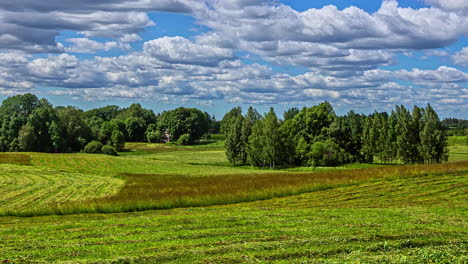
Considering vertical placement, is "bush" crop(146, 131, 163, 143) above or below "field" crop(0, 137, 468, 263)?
above

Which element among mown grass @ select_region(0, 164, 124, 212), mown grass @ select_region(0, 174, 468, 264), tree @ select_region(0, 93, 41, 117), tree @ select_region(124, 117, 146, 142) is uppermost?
tree @ select_region(0, 93, 41, 117)

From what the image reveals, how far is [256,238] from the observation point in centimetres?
1468

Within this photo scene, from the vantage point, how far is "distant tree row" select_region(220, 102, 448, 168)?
8269cm

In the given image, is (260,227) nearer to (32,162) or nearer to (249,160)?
(32,162)

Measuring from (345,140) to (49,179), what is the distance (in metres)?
66.0

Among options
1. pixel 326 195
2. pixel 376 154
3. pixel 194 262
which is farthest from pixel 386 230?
pixel 376 154

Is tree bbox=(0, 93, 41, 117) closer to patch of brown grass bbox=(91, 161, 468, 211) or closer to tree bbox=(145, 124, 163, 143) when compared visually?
tree bbox=(145, 124, 163, 143)

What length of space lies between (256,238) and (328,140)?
256 feet

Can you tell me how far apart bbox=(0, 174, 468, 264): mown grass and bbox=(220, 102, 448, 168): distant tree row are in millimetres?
65623

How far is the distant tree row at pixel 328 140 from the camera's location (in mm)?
82688

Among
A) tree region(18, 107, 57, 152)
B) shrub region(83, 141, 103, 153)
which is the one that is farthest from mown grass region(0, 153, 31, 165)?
shrub region(83, 141, 103, 153)

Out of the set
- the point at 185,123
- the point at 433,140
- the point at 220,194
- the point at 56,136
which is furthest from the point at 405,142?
the point at 185,123

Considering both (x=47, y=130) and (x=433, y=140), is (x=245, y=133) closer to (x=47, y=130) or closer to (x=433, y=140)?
(x=433, y=140)

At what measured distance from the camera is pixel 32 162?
224 ft
